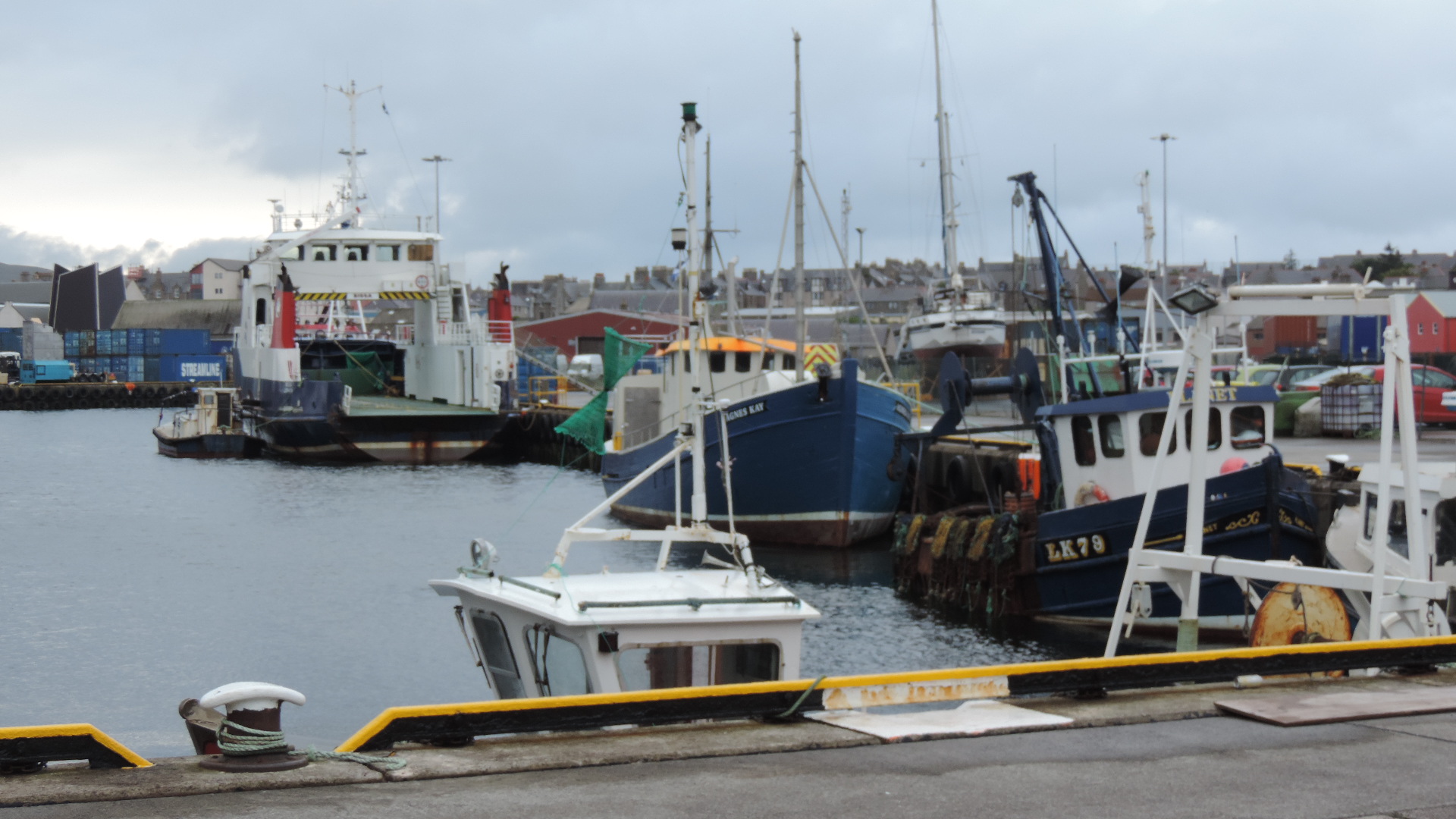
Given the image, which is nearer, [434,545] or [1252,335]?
[434,545]

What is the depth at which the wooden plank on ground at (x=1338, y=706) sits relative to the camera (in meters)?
7.30

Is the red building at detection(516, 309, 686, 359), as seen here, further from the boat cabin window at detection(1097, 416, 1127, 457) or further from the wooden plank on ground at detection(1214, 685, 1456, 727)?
the wooden plank on ground at detection(1214, 685, 1456, 727)

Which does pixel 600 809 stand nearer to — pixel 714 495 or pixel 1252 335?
pixel 714 495

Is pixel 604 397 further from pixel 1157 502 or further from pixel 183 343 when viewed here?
pixel 183 343

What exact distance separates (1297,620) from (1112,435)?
650 centimetres

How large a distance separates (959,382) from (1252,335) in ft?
192

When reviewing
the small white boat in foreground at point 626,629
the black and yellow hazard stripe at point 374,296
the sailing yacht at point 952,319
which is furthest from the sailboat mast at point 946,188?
the small white boat in foreground at point 626,629

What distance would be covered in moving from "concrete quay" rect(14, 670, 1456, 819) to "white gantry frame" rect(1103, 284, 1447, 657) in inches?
105

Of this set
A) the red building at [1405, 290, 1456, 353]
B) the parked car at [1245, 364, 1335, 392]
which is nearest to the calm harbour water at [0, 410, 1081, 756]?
the parked car at [1245, 364, 1335, 392]

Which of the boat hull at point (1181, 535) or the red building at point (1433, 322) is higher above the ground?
the red building at point (1433, 322)

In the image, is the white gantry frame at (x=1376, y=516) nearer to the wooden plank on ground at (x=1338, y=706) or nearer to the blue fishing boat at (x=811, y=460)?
the wooden plank on ground at (x=1338, y=706)

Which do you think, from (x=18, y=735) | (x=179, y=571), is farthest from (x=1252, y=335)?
(x=18, y=735)

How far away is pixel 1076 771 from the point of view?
635 cm

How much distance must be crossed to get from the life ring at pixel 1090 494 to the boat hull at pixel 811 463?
6.48 m
